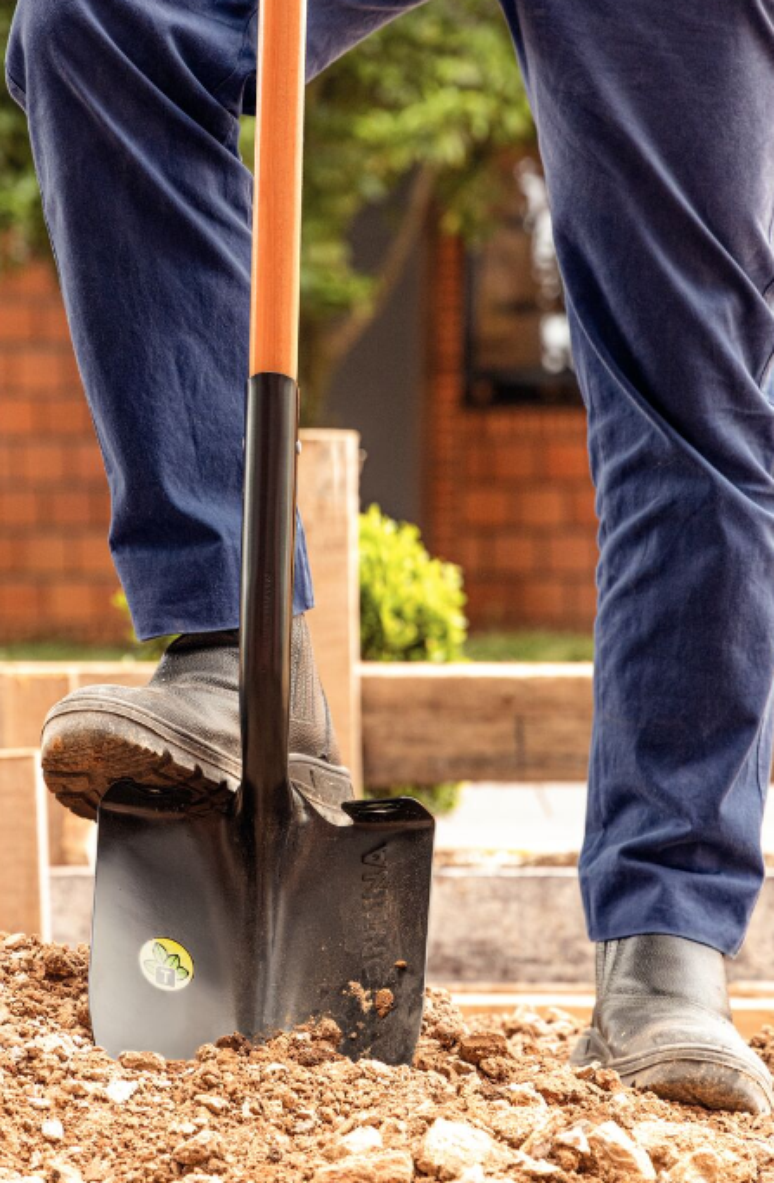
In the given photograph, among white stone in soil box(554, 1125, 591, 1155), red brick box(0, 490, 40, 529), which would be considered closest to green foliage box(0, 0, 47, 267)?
red brick box(0, 490, 40, 529)

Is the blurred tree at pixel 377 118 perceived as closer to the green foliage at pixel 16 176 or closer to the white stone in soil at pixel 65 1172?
the green foliage at pixel 16 176

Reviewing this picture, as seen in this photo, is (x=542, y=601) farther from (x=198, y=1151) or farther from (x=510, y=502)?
(x=198, y=1151)

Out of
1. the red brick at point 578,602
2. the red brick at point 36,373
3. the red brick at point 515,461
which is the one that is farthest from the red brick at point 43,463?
the red brick at point 578,602

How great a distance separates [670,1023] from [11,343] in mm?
→ 8226

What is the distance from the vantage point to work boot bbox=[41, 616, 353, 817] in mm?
1254

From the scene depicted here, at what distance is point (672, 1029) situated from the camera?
1325 millimetres

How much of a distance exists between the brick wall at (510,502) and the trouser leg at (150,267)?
7.68m

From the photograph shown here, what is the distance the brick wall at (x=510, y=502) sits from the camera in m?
9.04

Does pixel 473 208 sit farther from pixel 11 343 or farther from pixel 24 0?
pixel 24 0

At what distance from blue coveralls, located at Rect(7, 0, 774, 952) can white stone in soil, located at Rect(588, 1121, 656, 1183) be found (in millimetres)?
289

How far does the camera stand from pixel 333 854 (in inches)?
51.6

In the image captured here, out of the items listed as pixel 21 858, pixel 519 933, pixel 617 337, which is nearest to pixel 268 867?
pixel 617 337

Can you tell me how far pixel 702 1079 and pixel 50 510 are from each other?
819 centimetres

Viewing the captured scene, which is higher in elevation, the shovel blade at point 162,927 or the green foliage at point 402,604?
the green foliage at point 402,604
